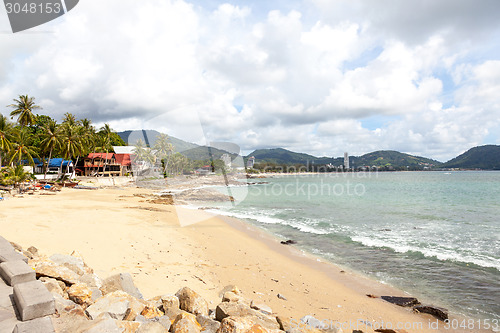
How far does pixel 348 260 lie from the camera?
41.5 feet

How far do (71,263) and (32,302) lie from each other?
3050 millimetres

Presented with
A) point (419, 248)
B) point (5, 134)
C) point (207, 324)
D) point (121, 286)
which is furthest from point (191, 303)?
point (5, 134)

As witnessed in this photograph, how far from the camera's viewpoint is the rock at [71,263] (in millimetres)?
6239

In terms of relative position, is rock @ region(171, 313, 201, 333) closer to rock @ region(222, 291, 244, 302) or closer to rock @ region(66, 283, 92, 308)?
rock @ region(222, 291, 244, 302)

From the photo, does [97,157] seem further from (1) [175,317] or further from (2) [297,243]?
(1) [175,317]

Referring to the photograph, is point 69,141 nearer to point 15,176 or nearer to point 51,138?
point 51,138

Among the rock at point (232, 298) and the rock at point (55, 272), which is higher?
the rock at point (55, 272)

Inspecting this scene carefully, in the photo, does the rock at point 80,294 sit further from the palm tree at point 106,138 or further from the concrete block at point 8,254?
the palm tree at point 106,138

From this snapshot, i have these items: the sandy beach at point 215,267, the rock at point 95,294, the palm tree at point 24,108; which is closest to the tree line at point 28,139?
the palm tree at point 24,108

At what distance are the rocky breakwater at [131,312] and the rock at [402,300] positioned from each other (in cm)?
405

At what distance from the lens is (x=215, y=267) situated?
33.3ft

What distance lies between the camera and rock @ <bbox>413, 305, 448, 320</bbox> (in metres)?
7.56

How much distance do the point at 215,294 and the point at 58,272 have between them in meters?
3.97

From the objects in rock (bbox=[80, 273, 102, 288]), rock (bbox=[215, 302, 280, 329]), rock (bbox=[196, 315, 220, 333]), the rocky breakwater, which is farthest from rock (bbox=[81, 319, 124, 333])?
rock (bbox=[80, 273, 102, 288])
